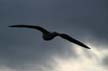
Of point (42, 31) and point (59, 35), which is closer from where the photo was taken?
point (59, 35)

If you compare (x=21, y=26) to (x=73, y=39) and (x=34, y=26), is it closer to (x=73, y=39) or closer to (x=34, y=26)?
(x=34, y=26)

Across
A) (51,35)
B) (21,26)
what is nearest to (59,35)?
(51,35)

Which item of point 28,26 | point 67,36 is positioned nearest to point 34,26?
point 28,26

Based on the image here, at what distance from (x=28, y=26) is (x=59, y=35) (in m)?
6.98

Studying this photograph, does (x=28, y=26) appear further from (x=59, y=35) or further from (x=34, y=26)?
(x=59, y=35)

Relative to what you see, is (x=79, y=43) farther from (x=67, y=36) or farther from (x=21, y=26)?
(x=21, y=26)

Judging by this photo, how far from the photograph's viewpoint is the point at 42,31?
289ft

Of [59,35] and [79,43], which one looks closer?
[59,35]

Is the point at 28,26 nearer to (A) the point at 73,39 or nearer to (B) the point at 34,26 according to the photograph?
(B) the point at 34,26

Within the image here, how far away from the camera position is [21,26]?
85.2 meters

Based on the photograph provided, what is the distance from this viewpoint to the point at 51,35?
277 ft

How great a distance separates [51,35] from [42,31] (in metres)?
3.96

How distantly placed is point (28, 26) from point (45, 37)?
403 centimetres

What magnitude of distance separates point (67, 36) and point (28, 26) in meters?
7.82
